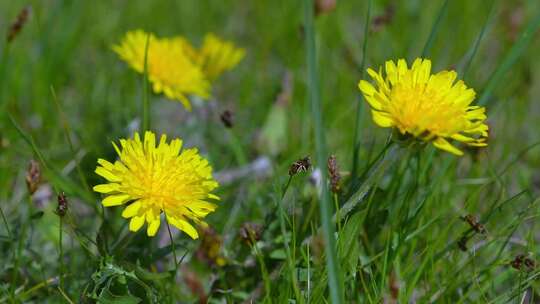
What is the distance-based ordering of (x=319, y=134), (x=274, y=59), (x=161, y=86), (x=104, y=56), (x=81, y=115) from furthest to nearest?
(x=274, y=59)
(x=104, y=56)
(x=81, y=115)
(x=161, y=86)
(x=319, y=134)

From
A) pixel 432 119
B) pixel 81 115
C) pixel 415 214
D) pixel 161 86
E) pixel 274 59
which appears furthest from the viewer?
pixel 274 59

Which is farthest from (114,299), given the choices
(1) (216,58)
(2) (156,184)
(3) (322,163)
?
(1) (216,58)

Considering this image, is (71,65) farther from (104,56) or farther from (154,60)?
(154,60)

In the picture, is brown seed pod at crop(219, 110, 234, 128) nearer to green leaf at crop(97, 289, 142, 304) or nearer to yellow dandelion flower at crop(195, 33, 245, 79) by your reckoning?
yellow dandelion flower at crop(195, 33, 245, 79)

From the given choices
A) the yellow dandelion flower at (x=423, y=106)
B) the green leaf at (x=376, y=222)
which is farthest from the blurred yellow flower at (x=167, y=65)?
the yellow dandelion flower at (x=423, y=106)

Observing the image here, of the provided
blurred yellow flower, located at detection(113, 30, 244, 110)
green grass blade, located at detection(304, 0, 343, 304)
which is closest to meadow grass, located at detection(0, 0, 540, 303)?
green grass blade, located at detection(304, 0, 343, 304)

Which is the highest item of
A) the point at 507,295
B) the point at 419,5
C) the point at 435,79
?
the point at 419,5

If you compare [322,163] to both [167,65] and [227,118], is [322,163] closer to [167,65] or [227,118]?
[227,118]

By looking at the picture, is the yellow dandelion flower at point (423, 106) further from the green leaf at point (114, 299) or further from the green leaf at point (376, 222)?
the green leaf at point (114, 299)

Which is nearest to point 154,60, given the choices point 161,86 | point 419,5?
point 161,86
